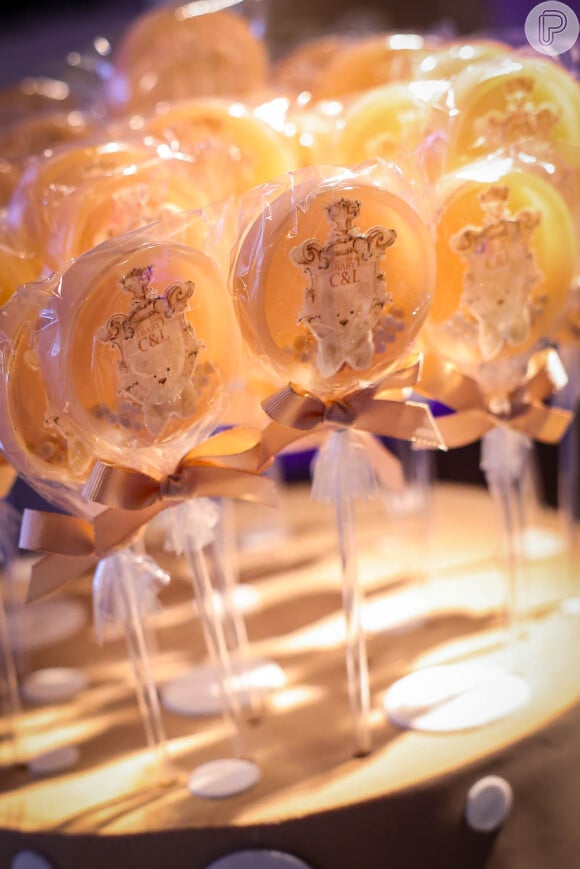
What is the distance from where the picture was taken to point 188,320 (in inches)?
55.3

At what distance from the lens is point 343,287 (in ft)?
4.51

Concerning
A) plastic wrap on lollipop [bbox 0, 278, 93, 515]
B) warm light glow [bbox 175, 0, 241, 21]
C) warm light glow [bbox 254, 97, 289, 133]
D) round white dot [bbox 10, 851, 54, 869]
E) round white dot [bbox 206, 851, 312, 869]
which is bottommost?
round white dot [bbox 206, 851, 312, 869]

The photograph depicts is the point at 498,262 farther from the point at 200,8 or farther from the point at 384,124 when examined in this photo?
the point at 200,8

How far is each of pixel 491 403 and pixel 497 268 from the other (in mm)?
286

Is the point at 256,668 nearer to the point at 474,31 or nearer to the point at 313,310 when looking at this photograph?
the point at 313,310

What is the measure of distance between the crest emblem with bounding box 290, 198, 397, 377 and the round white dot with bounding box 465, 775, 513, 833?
68cm

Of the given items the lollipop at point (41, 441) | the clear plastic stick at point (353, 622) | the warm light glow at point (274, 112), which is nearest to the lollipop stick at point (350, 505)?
the clear plastic stick at point (353, 622)

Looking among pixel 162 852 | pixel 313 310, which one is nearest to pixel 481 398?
pixel 313 310

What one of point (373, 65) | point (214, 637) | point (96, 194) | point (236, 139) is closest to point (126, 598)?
point (214, 637)

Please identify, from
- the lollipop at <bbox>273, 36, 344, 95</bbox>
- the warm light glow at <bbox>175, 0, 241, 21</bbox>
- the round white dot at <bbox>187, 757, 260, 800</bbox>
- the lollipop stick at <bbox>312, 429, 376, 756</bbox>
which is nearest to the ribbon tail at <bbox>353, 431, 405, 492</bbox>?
the lollipop stick at <bbox>312, 429, 376, 756</bbox>

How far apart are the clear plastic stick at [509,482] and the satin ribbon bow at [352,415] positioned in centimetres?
32

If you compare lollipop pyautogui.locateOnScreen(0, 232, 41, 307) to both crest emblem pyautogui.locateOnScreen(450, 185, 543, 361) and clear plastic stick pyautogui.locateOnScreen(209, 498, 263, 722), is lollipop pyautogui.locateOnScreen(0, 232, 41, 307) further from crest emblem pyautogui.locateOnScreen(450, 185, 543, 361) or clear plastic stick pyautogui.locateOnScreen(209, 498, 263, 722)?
crest emblem pyautogui.locateOnScreen(450, 185, 543, 361)

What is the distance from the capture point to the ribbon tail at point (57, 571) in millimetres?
1548

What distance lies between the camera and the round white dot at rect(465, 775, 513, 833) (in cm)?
149
